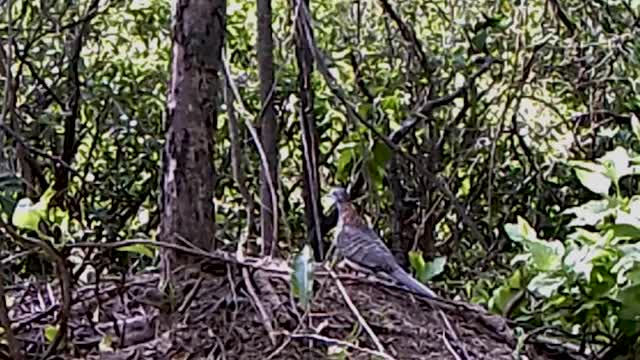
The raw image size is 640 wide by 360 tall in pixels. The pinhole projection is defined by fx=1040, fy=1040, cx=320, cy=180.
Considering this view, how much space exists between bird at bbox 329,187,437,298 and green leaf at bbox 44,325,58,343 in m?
0.79

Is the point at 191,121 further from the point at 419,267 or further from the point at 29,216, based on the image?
the point at 419,267

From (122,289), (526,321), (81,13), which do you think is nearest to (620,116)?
(526,321)

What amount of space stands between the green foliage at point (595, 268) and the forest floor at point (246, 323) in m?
0.13

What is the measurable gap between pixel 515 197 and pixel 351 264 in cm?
141

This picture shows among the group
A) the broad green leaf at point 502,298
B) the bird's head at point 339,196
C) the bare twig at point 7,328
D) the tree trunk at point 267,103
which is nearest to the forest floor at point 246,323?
the bare twig at point 7,328

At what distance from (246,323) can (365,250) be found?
59cm

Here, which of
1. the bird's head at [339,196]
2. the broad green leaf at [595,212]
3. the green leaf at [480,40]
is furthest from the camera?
the green leaf at [480,40]

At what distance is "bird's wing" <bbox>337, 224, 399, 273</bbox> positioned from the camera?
7.95 ft

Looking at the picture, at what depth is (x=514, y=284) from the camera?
243 centimetres

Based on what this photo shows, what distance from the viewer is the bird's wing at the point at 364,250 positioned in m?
2.42

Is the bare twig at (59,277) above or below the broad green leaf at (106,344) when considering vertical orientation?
above

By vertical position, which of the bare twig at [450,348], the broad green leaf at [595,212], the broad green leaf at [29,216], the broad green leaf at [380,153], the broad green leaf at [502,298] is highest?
the broad green leaf at [380,153]

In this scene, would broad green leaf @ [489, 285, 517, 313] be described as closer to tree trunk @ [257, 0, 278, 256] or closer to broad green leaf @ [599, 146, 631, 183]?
broad green leaf @ [599, 146, 631, 183]

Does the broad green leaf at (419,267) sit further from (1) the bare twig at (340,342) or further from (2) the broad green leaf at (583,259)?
(1) the bare twig at (340,342)
